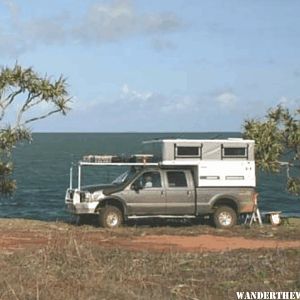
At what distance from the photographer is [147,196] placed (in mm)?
20328

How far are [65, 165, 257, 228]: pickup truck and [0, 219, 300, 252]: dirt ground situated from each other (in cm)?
83

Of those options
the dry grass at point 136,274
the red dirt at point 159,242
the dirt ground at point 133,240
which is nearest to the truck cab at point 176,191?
the dirt ground at point 133,240

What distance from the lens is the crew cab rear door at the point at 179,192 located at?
20469 millimetres

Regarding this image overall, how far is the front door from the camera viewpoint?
2027 centimetres

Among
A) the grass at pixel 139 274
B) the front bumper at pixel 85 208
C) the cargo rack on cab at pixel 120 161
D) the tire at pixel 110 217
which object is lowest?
the grass at pixel 139 274

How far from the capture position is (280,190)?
4572 cm

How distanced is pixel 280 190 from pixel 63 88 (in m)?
27.8

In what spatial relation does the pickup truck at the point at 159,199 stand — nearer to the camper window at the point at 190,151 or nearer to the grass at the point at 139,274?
the camper window at the point at 190,151

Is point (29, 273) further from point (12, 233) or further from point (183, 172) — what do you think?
point (183, 172)

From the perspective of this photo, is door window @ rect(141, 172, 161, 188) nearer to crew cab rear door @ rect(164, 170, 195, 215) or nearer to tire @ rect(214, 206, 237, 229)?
crew cab rear door @ rect(164, 170, 195, 215)

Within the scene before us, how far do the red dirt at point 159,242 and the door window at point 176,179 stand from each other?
7.87 feet

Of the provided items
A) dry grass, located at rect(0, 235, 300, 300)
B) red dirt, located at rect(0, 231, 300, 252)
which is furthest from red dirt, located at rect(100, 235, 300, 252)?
dry grass, located at rect(0, 235, 300, 300)

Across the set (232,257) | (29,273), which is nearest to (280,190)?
(232,257)

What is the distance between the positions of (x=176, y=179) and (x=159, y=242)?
150 inches
